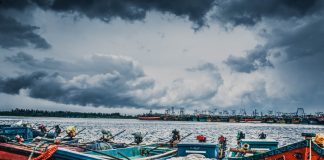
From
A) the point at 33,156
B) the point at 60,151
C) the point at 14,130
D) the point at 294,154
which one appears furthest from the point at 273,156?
the point at 14,130

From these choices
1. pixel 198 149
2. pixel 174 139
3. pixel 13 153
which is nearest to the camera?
pixel 13 153

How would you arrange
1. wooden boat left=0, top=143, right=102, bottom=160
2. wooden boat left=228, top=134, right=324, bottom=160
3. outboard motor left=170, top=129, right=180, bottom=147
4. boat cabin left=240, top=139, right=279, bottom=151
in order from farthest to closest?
1. outboard motor left=170, top=129, right=180, bottom=147
2. boat cabin left=240, top=139, right=279, bottom=151
3. wooden boat left=228, top=134, right=324, bottom=160
4. wooden boat left=0, top=143, right=102, bottom=160

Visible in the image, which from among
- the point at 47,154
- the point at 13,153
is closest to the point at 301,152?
the point at 47,154

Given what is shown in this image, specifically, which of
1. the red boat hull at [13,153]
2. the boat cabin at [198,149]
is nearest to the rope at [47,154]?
the red boat hull at [13,153]

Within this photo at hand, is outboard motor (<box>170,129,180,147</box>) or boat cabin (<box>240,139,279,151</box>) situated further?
outboard motor (<box>170,129,180,147</box>)

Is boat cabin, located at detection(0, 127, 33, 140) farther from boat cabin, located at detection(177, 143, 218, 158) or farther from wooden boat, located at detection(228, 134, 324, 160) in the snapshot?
wooden boat, located at detection(228, 134, 324, 160)

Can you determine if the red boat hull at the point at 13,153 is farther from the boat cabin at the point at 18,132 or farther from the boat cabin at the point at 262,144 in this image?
the boat cabin at the point at 18,132

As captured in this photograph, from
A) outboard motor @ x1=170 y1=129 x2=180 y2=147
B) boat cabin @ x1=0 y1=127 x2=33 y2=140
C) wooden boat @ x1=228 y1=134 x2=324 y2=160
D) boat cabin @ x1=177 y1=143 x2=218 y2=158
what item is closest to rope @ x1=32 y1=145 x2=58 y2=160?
wooden boat @ x1=228 y1=134 x2=324 y2=160

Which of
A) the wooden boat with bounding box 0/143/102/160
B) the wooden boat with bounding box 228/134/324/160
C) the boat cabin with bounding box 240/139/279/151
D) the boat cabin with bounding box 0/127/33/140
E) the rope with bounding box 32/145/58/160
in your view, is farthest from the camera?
the boat cabin with bounding box 0/127/33/140

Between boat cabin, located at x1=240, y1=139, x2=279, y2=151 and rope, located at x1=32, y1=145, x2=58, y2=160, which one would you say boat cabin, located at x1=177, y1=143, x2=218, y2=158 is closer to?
boat cabin, located at x1=240, y1=139, x2=279, y2=151

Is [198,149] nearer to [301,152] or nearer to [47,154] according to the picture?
[301,152]

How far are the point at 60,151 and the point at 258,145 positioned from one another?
43.1ft

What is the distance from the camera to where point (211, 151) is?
758 inches

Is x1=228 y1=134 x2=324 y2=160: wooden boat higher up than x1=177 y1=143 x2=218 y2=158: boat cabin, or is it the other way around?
x1=228 y1=134 x2=324 y2=160: wooden boat
